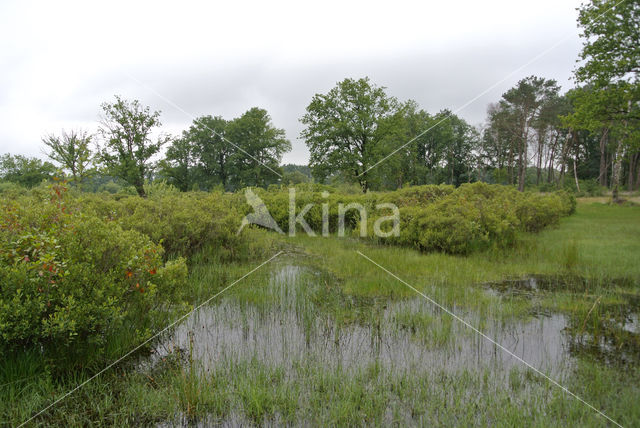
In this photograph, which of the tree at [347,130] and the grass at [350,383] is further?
the tree at [347,130]

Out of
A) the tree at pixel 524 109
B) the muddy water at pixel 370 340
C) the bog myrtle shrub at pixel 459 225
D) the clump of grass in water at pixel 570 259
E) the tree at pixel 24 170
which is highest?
the tree at pixel 524 109

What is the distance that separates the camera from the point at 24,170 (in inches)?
1933

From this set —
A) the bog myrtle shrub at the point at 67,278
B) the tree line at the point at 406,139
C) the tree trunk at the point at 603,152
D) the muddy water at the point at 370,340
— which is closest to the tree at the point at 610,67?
the tree line at the point at 406,139

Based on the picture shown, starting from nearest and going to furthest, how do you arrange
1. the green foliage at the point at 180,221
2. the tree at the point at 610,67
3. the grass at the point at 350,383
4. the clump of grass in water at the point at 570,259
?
1. the grass at the point at 350,383
2. the green foliage at the point at 180,221
3. the clump of grass in water at the point at 570,259
4. the tree at the point at 610,67

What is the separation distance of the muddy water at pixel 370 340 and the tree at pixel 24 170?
43.6m

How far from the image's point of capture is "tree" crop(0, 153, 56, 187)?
152 ft

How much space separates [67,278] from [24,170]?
61.3 meters

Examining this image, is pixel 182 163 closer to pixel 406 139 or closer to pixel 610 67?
pixel 406 139

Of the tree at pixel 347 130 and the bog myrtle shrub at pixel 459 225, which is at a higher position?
the tree at pixel 347 130

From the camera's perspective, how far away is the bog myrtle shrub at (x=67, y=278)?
3.02 m

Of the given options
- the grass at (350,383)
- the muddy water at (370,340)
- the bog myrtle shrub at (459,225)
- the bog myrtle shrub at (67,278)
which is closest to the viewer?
the grass at (350,383)

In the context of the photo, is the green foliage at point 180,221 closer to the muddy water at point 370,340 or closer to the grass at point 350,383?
the grass at point 350,383

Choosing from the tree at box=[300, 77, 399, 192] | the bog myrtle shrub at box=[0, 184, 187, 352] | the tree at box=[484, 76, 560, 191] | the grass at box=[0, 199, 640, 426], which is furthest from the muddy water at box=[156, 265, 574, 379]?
the tree at box=[484, 76, 560, 191]

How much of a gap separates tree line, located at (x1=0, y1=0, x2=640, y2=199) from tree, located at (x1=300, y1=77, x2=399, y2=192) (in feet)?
0.36
